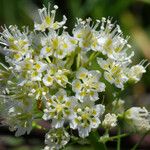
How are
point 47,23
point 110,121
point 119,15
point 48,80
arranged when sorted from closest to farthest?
point 48,80 → point 110,121 → point 47,23 → point 119,15

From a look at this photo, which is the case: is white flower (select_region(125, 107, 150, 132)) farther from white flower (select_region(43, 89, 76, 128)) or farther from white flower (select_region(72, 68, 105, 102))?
white flower (select_region(43, 89, 76, 128))

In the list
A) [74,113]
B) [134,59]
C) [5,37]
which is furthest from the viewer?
[134,59]

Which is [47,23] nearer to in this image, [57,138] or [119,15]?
[57,138]

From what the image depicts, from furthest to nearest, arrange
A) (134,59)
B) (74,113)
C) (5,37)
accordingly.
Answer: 1. (134,59)
2. (5,37)
3. (74,113)

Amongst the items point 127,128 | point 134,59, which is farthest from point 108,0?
point 127,128

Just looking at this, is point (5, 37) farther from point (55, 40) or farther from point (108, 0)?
point (108, 0)

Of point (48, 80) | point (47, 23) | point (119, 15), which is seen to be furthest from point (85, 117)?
point (119, 15)

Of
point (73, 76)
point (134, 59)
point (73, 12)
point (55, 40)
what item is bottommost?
point (73, 76)
